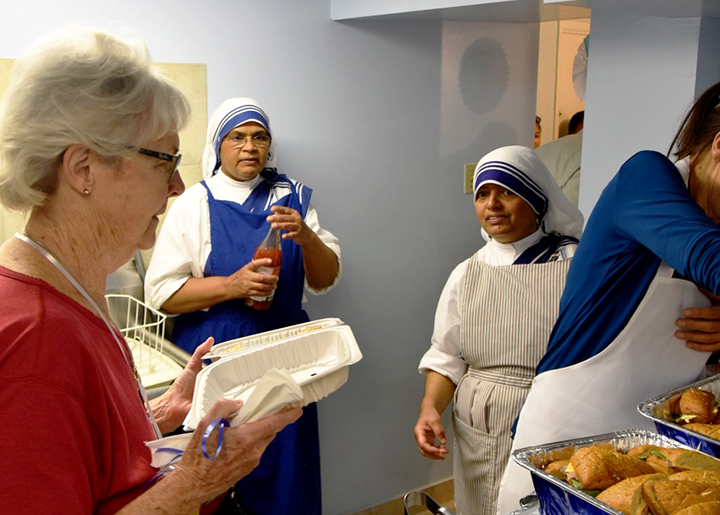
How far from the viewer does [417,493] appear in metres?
1.15

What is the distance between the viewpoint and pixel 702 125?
1.26 metres

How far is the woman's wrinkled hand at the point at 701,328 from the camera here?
1259 mm

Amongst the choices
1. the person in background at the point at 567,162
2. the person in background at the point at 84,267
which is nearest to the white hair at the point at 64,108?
the person in background at the point at 84,267

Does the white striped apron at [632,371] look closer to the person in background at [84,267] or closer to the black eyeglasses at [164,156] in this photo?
the person in background at [84,267]

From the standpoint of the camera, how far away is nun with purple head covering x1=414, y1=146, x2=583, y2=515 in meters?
1.84

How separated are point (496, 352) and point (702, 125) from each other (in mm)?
846

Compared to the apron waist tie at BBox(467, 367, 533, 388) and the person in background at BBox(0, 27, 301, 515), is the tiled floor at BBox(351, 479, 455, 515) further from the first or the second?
the person in background at BBox(0, 27, 301, 515)

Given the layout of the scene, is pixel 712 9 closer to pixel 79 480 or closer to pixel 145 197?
pixel 145 197

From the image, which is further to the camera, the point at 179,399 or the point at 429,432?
the point at 429,432

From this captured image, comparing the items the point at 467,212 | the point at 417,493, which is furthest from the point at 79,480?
the point at 467,212

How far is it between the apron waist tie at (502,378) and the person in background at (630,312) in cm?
46

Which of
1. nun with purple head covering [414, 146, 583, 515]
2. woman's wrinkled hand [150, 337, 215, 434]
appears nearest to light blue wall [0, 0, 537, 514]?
nun with purple head covering [414, 146, 583, 515]

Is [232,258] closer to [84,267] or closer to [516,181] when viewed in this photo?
[516,181]

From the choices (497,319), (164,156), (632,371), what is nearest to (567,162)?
(497,319)
